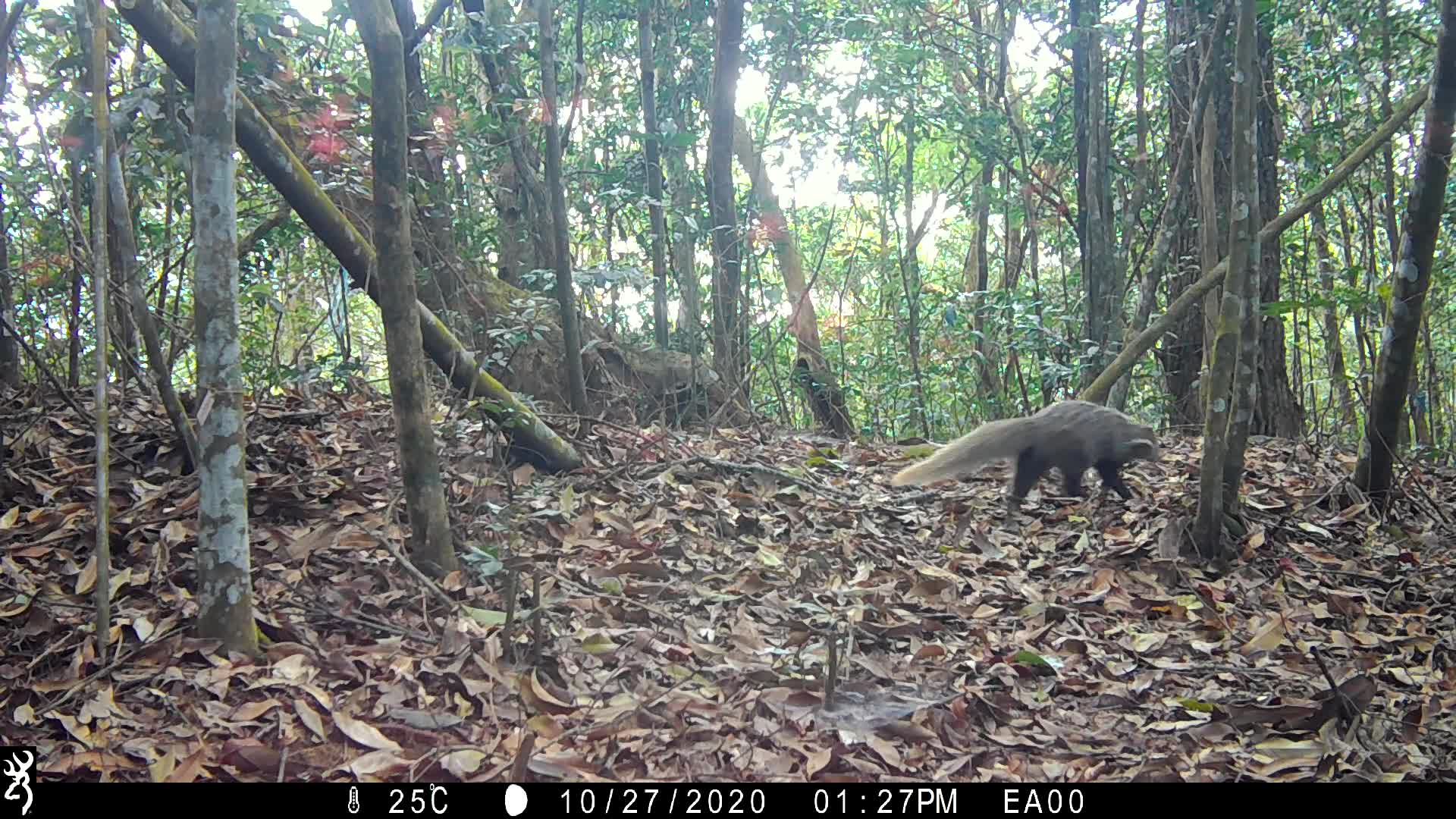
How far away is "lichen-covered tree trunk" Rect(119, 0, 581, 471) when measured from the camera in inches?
146

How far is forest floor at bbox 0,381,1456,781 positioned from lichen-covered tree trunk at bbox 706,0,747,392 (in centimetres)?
166

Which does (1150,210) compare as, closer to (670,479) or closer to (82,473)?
(670,479)

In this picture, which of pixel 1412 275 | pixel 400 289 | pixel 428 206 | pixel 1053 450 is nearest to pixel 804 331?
pixel 1053 450

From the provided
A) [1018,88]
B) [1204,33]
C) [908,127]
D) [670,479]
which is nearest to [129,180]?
[670,479]

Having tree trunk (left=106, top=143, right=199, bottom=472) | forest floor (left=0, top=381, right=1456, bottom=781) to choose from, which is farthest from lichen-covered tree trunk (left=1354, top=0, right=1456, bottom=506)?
tree trunk (left=106, top=143, right=199, bottom=472)

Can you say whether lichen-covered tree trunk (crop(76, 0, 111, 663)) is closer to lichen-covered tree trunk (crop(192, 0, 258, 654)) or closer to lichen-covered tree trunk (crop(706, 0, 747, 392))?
lichen-covered tree trunk (crop(192, 0, 258, 654))

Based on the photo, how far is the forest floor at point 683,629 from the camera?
2.92 m

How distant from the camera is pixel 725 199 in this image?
749 centimetres

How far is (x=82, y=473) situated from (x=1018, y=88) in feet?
33.9

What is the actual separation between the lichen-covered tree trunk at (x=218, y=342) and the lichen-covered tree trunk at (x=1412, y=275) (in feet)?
17.0

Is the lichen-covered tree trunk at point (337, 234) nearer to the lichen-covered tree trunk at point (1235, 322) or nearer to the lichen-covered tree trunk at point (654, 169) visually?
the lichen-covered tree trunk at point (654, 169)

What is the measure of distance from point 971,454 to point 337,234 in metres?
3.72

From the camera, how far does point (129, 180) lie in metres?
4.91

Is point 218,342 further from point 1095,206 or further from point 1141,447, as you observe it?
point 1095,206
